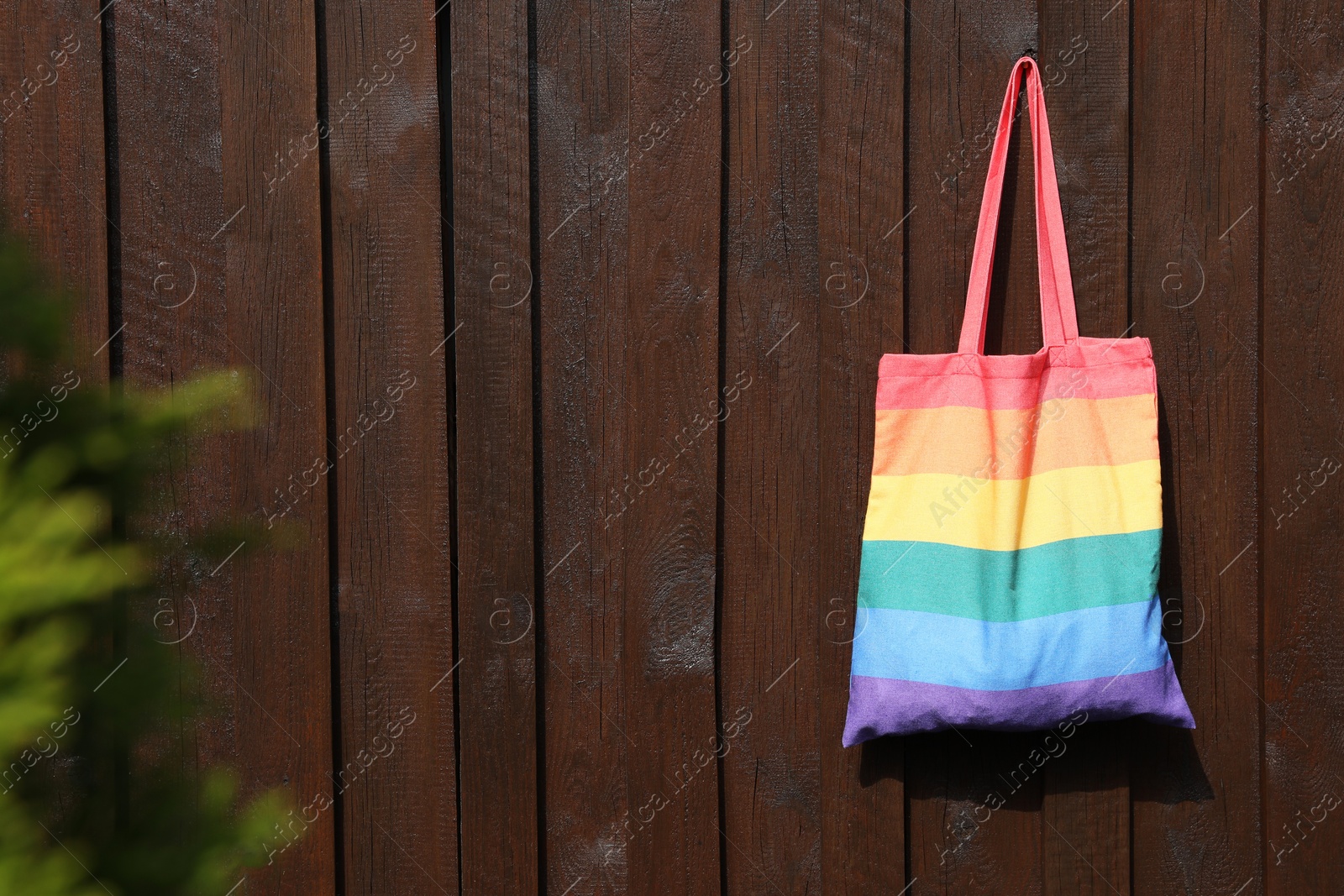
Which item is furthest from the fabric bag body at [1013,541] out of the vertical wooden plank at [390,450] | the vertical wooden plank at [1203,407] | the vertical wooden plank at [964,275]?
the vertical wooden plank at [390,450]

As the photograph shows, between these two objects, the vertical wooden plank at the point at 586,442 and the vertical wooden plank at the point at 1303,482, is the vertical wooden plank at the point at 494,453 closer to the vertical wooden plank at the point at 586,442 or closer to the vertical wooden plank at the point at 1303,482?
the vertical wooden plank at the point at 586,442

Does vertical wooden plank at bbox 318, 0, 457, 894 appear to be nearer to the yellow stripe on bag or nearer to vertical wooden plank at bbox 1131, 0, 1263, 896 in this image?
the yellow stripe on bag

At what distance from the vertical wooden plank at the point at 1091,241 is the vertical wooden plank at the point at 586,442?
0.80 meters

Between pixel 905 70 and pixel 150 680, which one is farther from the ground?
pixel 905 70

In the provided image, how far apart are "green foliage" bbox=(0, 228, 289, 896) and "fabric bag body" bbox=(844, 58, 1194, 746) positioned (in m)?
1.20

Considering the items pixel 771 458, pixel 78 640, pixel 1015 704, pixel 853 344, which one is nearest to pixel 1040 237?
pixel 853 344

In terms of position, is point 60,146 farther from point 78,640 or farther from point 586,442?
point 78,640

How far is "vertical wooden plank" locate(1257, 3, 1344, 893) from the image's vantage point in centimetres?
196

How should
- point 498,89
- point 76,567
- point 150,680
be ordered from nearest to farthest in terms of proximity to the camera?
point 76,567, point 150,680, point 498,89

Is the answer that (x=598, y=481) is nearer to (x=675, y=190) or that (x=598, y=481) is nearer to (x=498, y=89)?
(x=675, y=190)

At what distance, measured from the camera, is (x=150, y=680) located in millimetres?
924

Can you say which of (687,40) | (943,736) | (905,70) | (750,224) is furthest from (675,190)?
(943,736)

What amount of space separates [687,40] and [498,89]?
0.42 metres

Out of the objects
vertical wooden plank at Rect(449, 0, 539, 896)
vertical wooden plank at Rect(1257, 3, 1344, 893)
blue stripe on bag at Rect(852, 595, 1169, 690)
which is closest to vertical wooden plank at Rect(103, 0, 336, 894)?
vertical wooden plank at Rect(449, 0, 539, 896)
